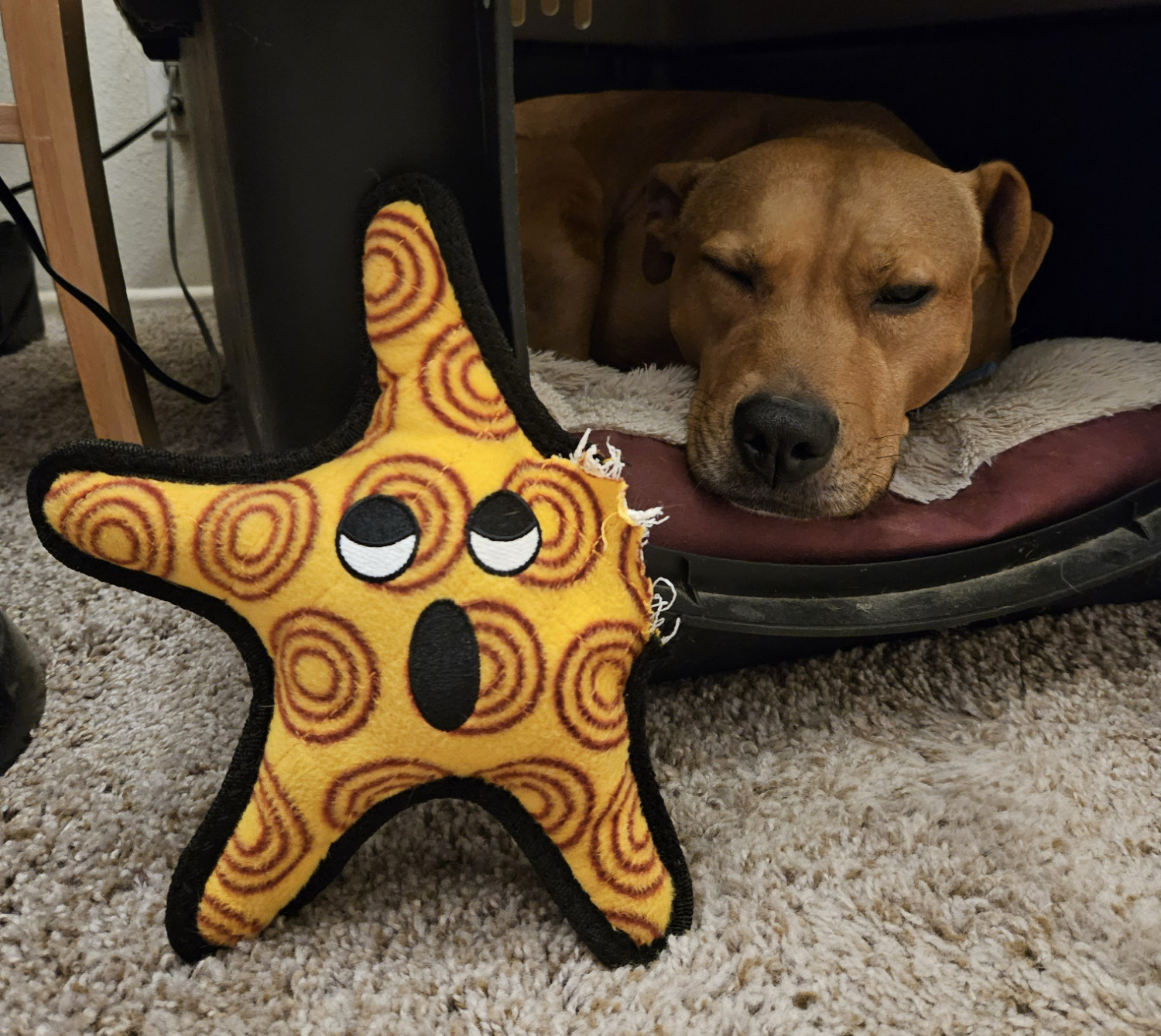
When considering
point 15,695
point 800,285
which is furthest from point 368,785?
point 800,285

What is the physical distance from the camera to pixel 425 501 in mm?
625

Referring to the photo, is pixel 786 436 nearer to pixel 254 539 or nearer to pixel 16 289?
pixel 254 539

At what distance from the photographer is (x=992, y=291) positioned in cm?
125

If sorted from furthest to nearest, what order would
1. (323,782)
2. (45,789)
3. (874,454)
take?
(874,454)
(45,789)
(323,782)

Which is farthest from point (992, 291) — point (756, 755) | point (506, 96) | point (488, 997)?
point (488, 997)

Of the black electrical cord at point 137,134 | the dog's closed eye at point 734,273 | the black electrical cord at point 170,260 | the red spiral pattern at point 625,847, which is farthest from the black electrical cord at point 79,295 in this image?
the black electrical cord at point 137,134

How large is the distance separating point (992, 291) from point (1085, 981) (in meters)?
0.88

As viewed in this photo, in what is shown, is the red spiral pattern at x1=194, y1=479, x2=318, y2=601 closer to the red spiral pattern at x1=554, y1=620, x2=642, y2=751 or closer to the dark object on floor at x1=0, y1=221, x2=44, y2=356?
the red spiral pattern at x1=554, y1=620, x2=642, y2=751

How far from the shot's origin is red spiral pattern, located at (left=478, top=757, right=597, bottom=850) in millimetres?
650

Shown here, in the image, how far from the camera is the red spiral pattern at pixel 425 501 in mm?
618

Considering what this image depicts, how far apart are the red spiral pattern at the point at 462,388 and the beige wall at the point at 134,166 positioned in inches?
73.0

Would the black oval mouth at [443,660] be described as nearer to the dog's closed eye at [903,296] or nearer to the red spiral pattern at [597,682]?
the red spiral pattern at [597,682]

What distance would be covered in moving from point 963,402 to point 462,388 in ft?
2.60

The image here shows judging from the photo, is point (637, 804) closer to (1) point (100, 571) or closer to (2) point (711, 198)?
(1) point (100, 571)
